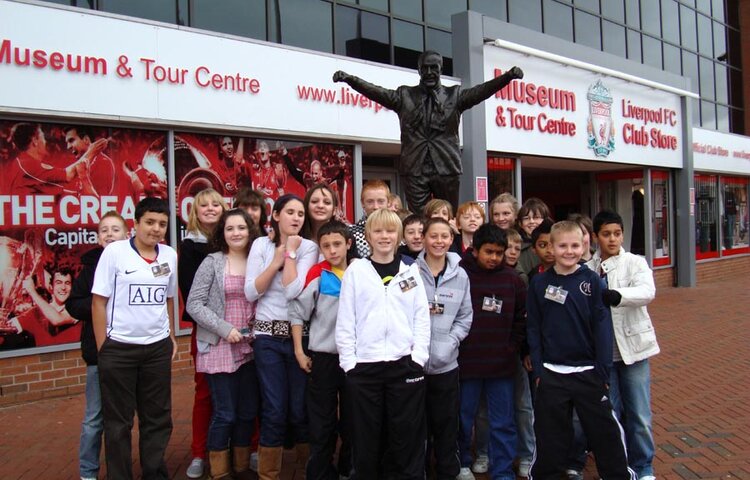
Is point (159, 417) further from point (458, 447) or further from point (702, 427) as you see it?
point (702, 427)

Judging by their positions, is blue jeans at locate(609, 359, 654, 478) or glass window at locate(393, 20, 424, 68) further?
glass window at locate(393, 20, 424, 68)

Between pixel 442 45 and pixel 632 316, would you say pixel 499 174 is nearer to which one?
pixel 442 45

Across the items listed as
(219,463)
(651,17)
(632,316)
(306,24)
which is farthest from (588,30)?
(219,463)

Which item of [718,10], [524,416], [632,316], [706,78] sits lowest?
[524,416]

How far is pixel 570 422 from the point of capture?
12.0ft

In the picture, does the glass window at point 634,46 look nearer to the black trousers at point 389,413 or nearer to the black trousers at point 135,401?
the black trousers at point 389,413

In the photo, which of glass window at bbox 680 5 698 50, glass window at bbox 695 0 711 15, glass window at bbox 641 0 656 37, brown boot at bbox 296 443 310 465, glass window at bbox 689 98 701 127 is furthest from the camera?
glass window at bbox 695 0 711 15

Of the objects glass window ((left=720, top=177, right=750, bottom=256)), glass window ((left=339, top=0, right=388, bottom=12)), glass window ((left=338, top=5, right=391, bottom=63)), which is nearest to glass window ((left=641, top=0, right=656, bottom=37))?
glass window ((left=720, top=177, right=750, bottom=256))

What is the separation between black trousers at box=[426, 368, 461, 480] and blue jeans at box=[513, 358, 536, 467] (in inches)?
25.7

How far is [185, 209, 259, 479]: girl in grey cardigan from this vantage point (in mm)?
3943

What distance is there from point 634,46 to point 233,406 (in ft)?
47.5

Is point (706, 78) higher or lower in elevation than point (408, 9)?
higher

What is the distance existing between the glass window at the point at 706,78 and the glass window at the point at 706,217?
2615 millimetres

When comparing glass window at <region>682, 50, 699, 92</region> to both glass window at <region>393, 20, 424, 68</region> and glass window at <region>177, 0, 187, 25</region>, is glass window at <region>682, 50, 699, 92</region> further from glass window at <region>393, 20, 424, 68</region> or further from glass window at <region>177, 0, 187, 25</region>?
glass window at <region>177, 0, 187, 25</region>
